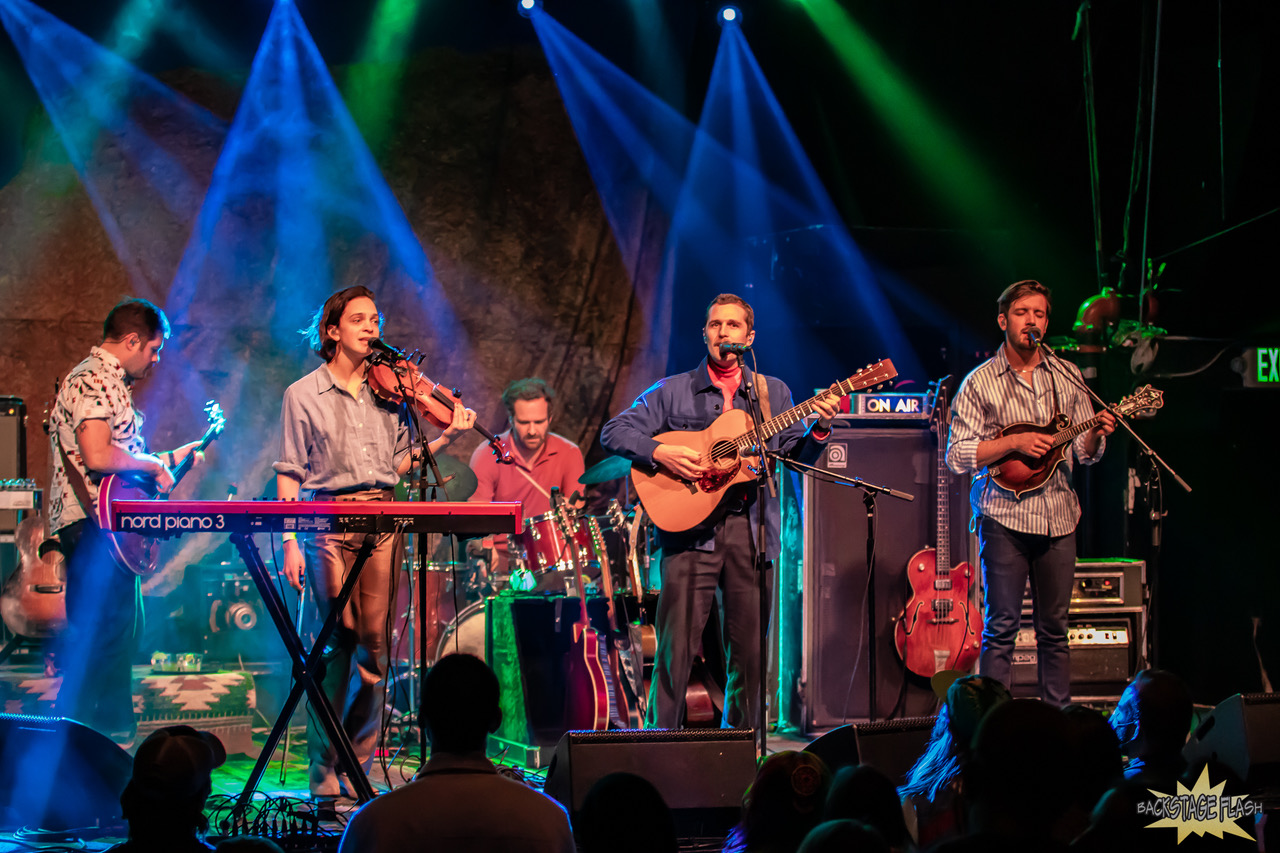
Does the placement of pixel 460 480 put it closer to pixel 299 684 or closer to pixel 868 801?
pixel 299 684

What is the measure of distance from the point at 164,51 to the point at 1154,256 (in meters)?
7.49

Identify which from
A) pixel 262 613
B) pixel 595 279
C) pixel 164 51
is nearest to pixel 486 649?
pixel 262 613

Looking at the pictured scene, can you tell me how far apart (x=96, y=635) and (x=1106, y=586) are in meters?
5.65

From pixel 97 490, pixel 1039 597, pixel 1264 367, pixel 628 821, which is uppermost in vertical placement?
pixel 1264 367

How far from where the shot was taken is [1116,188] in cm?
888

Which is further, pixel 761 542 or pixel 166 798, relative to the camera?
pixel 761 542

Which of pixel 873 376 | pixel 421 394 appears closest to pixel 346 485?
pixel 421 394

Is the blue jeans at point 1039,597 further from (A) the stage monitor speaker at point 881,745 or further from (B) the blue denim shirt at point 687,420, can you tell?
(A) the stage monitor speaker at point 881,745

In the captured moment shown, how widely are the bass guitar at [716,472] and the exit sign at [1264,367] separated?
3.38 m

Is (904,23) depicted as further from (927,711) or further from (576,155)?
(927,711)

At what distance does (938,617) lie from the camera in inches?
256

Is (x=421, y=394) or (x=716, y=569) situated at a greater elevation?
(x=421, y=394)

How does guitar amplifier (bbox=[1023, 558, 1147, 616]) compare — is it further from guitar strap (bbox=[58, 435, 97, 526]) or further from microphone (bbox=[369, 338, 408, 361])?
guitar strap (bbox=[58, 435, 97, 526])

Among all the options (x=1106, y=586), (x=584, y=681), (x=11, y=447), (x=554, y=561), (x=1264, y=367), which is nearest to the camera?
(x=584, y=681)
